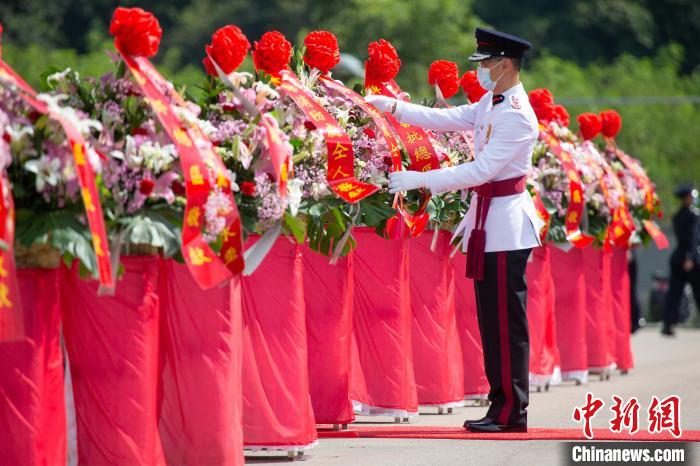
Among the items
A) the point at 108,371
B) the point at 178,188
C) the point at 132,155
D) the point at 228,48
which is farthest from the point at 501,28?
the point at 108,371

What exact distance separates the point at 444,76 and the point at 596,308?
10.9 feet

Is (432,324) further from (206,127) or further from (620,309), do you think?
(620,309)

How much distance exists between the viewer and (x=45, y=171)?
19.9ft

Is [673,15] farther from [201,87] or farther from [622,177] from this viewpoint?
[201,87]

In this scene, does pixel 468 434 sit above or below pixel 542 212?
below

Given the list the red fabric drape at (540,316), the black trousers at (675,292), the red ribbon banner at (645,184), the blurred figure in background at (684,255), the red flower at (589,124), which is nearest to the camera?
the red fabric drape at (540,316)

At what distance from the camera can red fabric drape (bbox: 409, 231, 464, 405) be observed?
965 centimetres

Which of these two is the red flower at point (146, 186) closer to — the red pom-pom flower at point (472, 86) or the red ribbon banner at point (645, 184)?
the red pom-pom flower at point (472, 86)

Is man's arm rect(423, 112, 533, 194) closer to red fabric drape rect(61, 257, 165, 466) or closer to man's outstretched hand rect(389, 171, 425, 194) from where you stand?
man's outstretched hand rect(389, 171, 425, 194)

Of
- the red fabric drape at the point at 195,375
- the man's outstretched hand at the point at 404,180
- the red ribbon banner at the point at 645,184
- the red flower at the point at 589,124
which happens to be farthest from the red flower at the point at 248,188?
the red ribbon banner at the point at 645,184

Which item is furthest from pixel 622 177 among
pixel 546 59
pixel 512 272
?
pixel 546 59

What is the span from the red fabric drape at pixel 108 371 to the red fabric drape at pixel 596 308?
21.1 ft

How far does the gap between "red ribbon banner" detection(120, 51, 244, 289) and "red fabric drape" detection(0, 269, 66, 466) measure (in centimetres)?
60

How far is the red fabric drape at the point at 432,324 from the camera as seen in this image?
31.7ft
